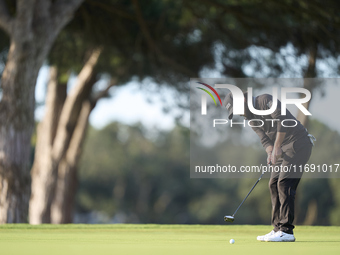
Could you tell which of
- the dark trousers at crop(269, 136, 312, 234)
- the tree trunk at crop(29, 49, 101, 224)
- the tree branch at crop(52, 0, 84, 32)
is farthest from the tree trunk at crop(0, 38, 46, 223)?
the tree trunk at crop(29, 49, 101, 224)

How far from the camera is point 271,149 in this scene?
6168mm

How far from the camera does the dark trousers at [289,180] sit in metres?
5.92

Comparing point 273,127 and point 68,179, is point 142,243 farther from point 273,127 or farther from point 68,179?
point 68,179

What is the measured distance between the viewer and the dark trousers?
5.92m

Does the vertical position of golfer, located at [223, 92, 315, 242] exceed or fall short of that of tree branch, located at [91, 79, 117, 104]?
it falls short

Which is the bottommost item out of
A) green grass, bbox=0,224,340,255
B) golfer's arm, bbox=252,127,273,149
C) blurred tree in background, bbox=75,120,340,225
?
blurred tree in background, bbox=75,120,340,225

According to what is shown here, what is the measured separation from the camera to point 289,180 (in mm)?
5965

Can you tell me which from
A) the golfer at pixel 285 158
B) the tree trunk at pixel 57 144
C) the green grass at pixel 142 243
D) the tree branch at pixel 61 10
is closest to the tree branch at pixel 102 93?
the tree trunk at pixel 57 144

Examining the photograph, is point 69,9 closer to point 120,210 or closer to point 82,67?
point 82,67

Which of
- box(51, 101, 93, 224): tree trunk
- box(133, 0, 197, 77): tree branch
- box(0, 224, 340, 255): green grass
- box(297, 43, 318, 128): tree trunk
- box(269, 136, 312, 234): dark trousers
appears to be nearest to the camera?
box(0, 224, 340, 255): green grass

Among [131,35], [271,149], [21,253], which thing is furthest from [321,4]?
[21,253]

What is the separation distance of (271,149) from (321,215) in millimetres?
41378

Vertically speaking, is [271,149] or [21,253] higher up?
[271,149]

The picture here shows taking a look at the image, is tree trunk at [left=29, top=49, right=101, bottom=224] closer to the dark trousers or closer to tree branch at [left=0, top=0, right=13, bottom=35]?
tree branch at [left=0, top=0, right=13, bottom=35]
